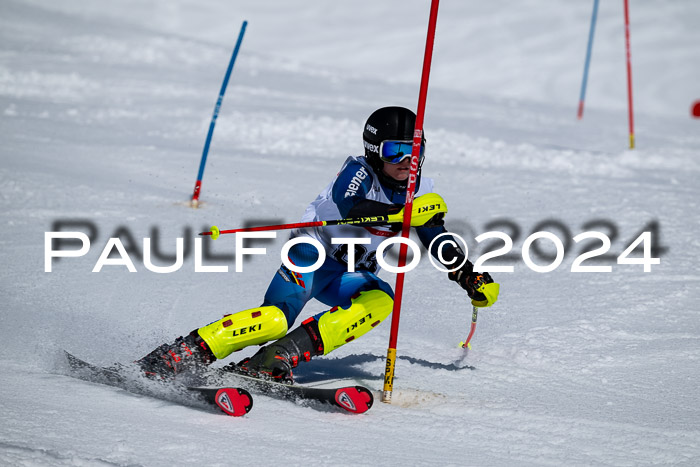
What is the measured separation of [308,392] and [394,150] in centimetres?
118

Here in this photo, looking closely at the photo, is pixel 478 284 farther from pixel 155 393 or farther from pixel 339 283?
pixel 155 393

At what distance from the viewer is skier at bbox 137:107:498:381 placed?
3.72 meters

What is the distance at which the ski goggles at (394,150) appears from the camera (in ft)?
12.7

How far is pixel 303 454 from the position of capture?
307 centimetres

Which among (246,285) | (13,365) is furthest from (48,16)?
(13,365)

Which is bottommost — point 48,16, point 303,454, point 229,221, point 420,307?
point 303,454

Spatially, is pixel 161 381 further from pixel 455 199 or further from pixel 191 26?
pixel 191 26

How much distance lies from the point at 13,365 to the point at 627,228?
5.66 meters

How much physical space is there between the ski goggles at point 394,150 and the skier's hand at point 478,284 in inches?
25.3

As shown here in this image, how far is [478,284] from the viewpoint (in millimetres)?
4027

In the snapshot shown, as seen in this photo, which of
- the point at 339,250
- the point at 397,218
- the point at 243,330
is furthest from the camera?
the point at 339,250

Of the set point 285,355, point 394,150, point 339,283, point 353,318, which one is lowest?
point 285,355

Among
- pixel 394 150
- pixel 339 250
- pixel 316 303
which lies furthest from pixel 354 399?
pixel 316 303

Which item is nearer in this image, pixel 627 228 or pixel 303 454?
pixel 303 454
